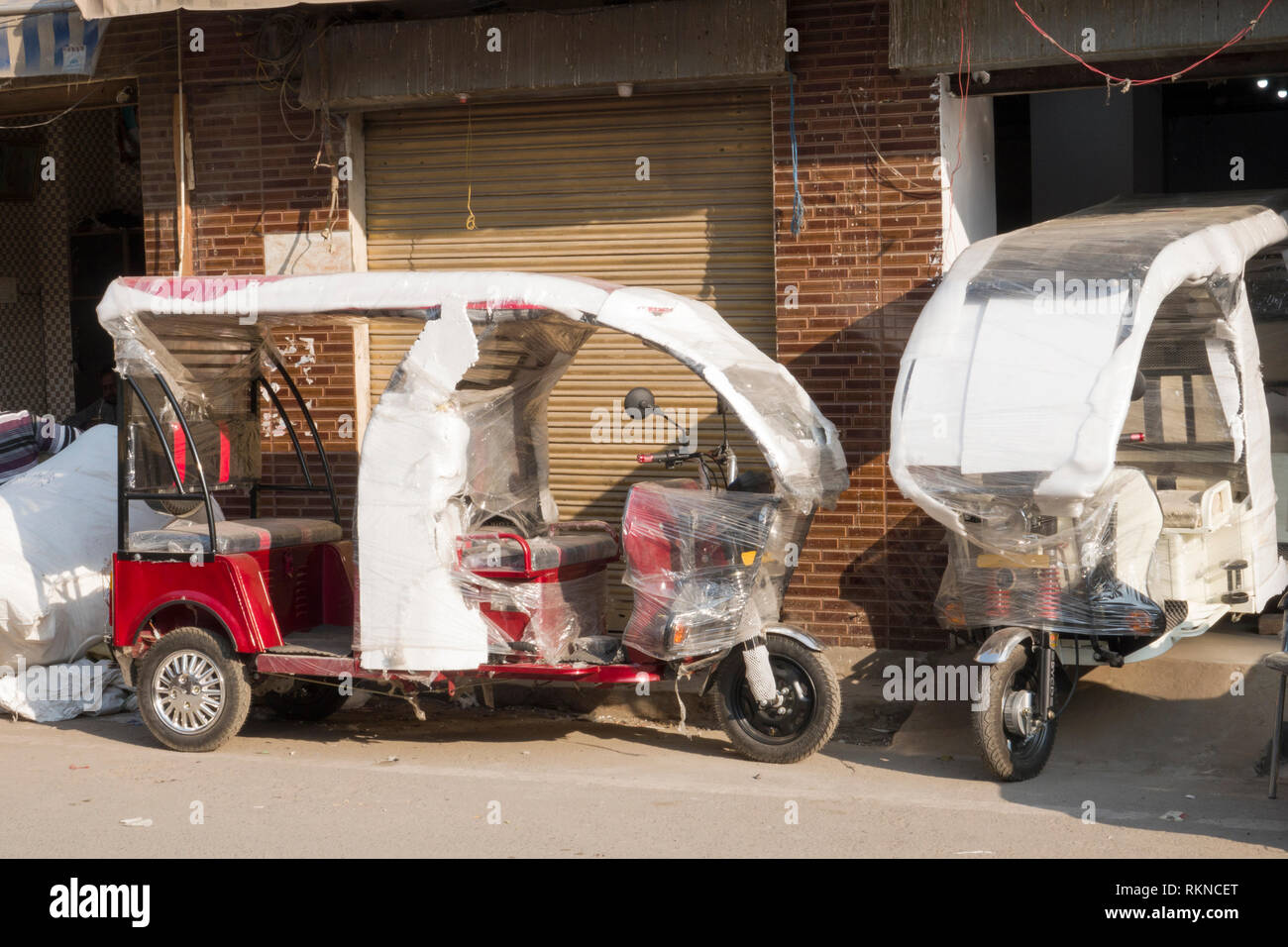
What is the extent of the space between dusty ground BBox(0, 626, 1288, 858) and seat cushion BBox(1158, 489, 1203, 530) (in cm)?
108

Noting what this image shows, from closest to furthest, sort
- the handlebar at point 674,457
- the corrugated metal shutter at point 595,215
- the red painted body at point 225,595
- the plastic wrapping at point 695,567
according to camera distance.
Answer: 1. the plastic wrapping at point 695,567
2. the handlebar at point 674,457
3. the red painted body at point 225,595
4. the corrugated metal shutter at point 595,215

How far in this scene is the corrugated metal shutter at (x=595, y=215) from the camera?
9.70 metres

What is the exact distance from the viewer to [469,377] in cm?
775

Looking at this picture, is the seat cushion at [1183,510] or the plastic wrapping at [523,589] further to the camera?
the plastic wrapping at [523,589]

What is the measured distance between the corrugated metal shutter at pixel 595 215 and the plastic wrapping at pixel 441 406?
6.93 ft

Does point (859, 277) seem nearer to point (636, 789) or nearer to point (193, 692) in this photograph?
point (636, 789)

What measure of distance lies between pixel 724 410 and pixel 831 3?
10.9 ft

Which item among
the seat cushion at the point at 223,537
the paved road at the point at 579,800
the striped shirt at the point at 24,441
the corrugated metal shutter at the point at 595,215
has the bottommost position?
the paved road at the point at 579,800

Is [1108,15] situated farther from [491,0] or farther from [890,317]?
[491,0]

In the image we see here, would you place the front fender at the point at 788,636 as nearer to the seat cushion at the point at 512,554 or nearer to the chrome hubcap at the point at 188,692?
the seat cushion at the point at 512,554

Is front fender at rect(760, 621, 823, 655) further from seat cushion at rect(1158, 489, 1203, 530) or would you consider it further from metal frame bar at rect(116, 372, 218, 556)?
metal frame bar at rect(116, 372, 218, 556)

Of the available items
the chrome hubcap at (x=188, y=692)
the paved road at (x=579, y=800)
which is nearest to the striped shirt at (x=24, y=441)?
the paved road at (x=579, y=800)

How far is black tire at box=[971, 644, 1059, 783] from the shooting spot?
6.73 meters

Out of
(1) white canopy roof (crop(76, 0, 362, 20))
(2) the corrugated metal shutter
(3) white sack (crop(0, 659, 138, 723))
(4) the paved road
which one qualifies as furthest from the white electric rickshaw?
(3) white sack (crop(0, 659, 138, 723))
